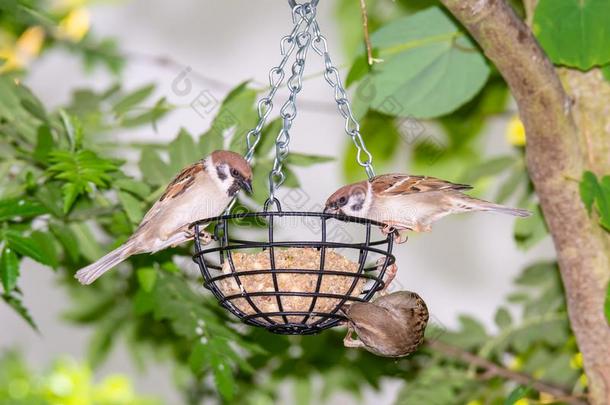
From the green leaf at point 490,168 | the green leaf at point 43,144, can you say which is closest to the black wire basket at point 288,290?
the green leaf at point 43,144

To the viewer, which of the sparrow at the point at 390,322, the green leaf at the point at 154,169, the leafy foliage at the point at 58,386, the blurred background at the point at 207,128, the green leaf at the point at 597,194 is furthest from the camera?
the blurred background at the point at 207,128

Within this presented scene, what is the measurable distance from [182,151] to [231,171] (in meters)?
0.57

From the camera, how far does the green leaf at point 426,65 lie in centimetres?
275

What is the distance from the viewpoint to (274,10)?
5.33 metres

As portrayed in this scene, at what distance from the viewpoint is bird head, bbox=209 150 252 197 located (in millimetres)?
2232

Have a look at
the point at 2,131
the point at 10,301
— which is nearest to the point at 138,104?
the point at 2,131

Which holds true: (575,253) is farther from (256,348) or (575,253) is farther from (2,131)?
(2,131)

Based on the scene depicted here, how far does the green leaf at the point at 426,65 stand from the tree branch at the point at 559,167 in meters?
0.40

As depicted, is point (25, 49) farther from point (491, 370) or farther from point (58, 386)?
point (491, 370)

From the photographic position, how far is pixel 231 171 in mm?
2236

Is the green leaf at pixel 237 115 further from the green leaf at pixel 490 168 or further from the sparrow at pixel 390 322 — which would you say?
the green leaf at pixel 490 168

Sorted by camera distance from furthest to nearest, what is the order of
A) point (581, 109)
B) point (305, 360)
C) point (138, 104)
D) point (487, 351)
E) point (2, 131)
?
point (305, 360), point (487, 351), point (138, 104), point (2, 131), point (581, 109)

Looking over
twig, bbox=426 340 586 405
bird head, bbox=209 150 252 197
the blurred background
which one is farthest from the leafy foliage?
bird head, bbox=209 150 252 197

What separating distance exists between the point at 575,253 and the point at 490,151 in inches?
103
